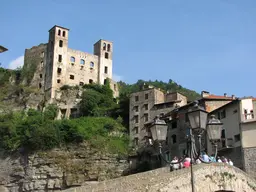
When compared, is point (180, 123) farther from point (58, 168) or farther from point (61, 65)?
point (61, 65)

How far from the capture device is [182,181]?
15984mm

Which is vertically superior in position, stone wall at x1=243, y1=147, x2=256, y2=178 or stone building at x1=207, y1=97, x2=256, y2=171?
stone building at x1=207, y1=97, x2=256, y2=171

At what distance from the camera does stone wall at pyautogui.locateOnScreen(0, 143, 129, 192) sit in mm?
47469

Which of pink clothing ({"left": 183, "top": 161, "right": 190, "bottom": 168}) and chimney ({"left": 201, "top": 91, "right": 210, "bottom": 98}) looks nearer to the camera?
pink clothing ({"left": 183, "top": 161, "right": 190, "bottom": 168})

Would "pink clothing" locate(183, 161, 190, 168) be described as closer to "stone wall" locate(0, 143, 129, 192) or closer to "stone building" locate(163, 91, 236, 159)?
"stone building" locate(163, 91, 236, 159)

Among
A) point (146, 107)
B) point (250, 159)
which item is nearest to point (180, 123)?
point (146, 107)

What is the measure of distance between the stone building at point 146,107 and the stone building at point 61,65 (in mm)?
11292

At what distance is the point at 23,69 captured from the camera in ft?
222

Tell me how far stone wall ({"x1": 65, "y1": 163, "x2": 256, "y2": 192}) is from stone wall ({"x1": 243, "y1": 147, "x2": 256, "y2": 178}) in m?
19.5

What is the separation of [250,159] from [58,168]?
21609 millimetres

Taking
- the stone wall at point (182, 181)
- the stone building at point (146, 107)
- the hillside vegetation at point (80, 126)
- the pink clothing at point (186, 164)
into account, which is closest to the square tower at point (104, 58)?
the hillside vegetation at point (80, 126)

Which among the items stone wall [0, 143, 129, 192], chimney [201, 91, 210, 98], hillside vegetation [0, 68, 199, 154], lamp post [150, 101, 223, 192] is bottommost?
stone wall [0, 143, 129, 192]

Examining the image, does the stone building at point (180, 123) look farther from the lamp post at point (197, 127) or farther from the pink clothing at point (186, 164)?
the lamp post at point (197, 127)

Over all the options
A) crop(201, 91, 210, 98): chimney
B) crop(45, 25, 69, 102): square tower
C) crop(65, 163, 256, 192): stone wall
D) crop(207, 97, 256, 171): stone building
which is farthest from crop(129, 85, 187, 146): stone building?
crop(65, 163, 256, 192): stone wall
